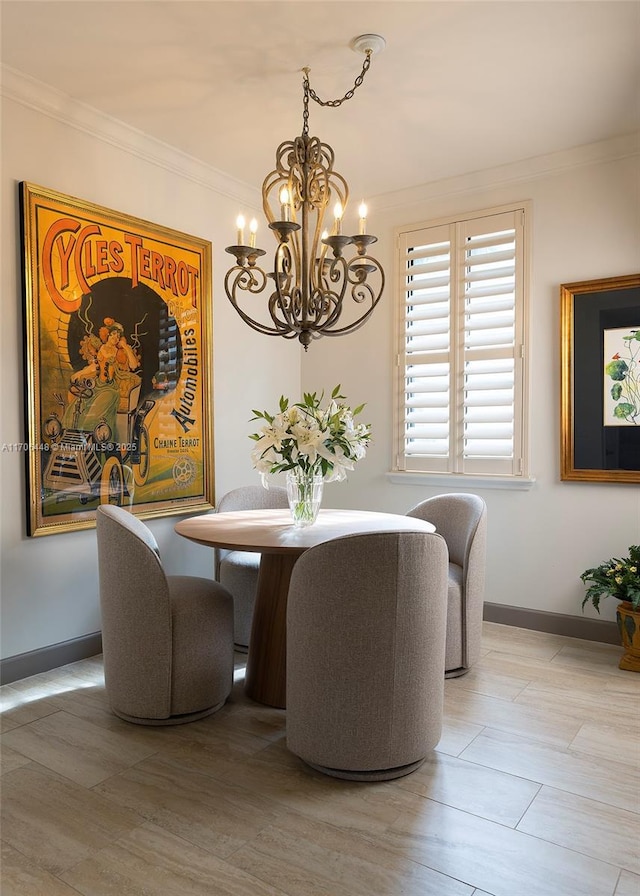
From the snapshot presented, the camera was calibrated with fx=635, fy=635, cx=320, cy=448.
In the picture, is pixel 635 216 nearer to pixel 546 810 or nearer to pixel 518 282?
pixel 518 282

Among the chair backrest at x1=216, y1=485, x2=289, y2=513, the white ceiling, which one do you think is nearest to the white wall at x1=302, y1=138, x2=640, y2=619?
the white ceiling

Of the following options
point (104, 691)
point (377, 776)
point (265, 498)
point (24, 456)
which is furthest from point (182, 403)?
point (377, 776)

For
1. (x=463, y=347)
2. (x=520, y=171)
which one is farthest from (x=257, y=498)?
(x=520, y=171)

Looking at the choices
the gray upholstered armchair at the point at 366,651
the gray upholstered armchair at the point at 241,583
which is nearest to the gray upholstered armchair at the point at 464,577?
the gray upholstered armchair at the point at 366,651

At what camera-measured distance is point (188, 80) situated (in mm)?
2961

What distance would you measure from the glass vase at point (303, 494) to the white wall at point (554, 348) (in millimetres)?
1604

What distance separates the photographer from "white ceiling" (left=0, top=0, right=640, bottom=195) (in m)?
2.49

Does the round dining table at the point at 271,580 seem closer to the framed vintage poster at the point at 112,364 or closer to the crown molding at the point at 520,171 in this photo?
the framed vintage poster at the point at 112,364

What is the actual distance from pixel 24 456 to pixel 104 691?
117cm

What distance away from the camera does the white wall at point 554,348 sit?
3.61 meters

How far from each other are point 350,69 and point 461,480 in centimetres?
244

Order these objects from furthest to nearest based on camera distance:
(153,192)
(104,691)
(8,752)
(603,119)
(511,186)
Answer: (511,186) < (153,192) < (603,119) < (104,691) < (8,752)

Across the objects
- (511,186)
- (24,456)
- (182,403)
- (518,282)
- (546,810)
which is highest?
(511,186)

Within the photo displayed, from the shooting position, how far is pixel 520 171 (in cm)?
390
